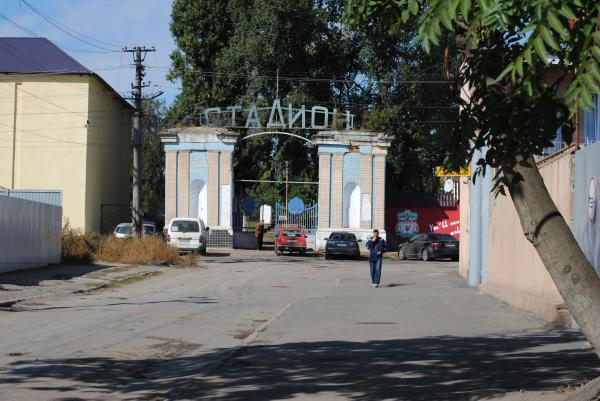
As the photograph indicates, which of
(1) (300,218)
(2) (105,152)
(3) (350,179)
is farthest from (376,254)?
(2) (105,152)

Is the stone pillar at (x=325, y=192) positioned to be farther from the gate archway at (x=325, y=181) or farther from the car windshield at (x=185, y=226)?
the car windshield at (x=185, y=226)

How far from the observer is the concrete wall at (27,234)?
76.0 ft

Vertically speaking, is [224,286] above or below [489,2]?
below

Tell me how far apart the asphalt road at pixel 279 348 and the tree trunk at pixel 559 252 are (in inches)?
103

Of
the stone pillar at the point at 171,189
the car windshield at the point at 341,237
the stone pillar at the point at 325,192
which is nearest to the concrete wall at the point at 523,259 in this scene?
the car windshield at the point at 341,237

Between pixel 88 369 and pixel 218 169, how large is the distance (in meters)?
36.4

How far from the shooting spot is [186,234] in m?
38.1

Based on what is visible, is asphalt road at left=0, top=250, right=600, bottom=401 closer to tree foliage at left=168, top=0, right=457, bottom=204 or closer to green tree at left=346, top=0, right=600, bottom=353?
green tree at left=346, top=0, right=600, bottom=353

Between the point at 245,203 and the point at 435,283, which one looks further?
the point at 245,203

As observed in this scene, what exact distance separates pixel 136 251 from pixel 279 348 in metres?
21.9

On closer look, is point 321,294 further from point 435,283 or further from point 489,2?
point 489,2

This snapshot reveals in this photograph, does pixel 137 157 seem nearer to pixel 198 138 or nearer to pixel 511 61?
pixel 198 138

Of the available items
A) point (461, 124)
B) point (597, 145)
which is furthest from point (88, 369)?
point (597, 145)

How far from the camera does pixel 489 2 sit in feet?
14.8
